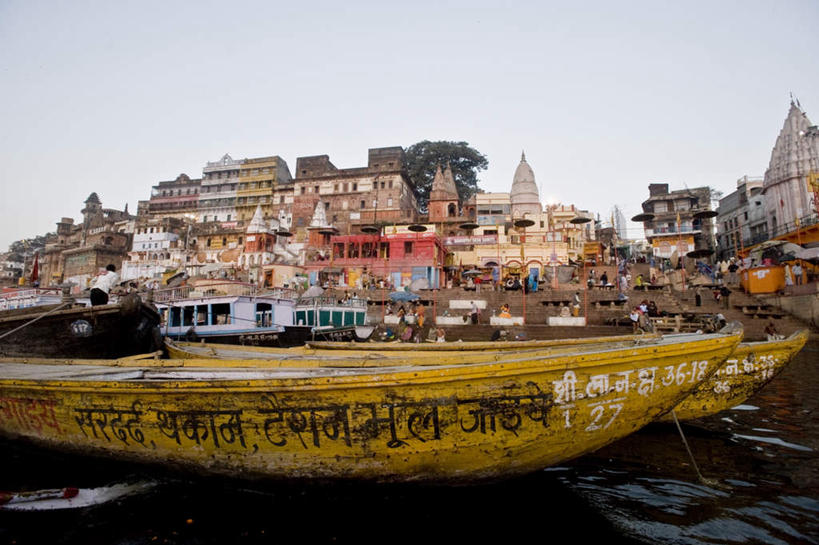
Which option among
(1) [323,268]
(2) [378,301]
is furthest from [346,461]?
(1) [323,268]

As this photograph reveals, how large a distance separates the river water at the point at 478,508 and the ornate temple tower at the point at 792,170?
38149 millimetres

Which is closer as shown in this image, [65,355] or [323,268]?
[65,355]

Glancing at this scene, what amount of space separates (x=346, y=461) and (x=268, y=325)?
15.2 m

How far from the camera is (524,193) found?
47.2 m

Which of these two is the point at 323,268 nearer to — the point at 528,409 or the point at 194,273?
the point at 194,273

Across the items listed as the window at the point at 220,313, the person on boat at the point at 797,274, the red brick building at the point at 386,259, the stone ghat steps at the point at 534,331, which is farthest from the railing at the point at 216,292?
the person on boat at the point at 797,274

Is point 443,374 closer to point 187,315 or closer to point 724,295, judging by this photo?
point 187,315

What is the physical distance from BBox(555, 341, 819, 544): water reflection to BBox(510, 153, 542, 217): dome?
39187 millimetres

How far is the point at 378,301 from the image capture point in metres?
26.6

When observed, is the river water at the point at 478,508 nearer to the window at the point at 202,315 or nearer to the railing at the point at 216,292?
the window at the point at 202,315

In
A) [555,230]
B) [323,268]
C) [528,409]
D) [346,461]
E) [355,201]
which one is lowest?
[346,461]

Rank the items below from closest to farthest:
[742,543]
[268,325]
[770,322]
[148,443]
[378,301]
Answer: [742,543] < [148,443] < [268,325] < [770,322] < [378,301]

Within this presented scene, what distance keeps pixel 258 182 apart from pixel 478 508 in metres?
61.4

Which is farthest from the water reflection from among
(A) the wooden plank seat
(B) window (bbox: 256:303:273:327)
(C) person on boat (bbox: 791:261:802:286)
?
(C) person on boat (bbox: 791:261:802:286)
